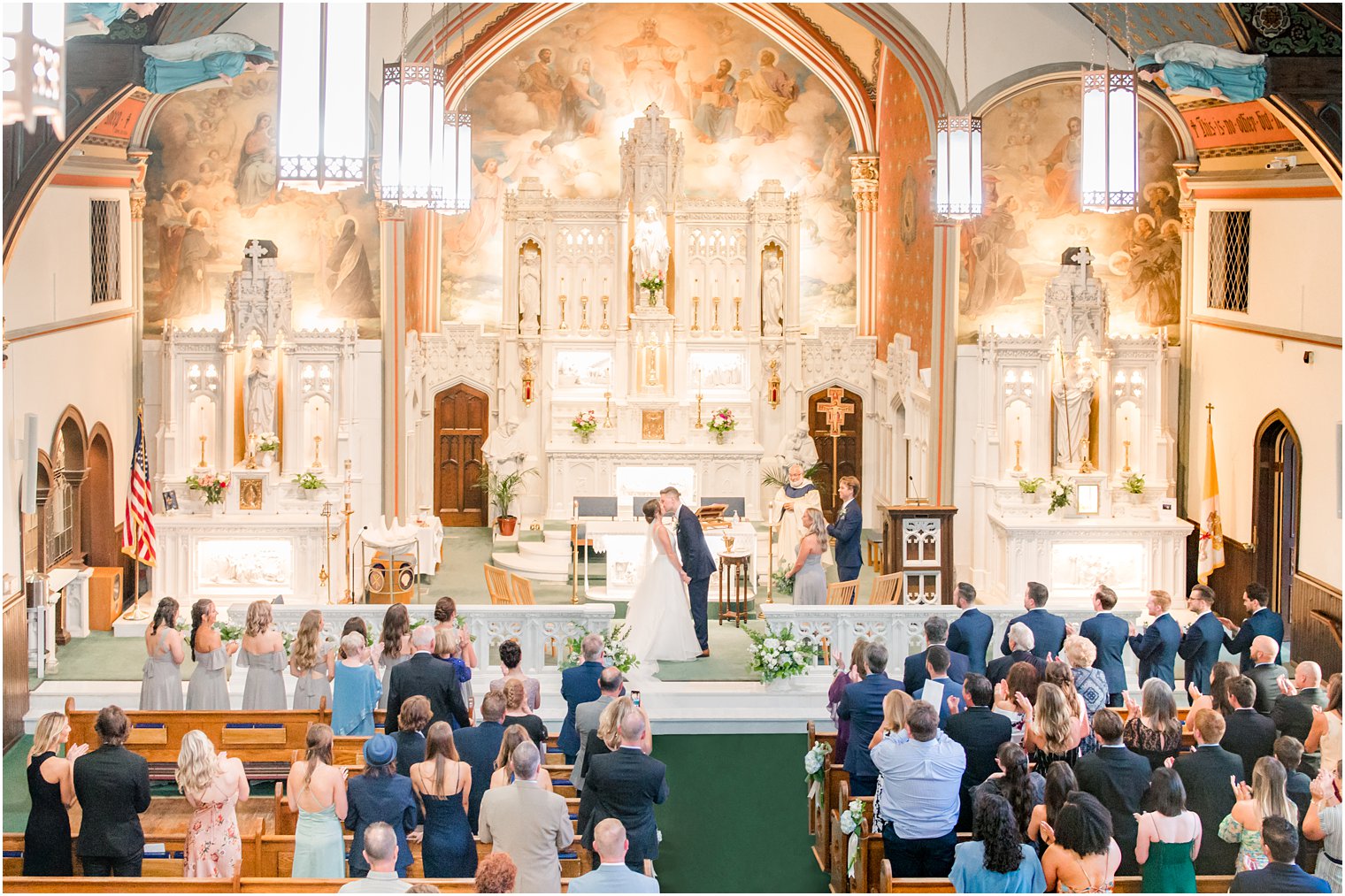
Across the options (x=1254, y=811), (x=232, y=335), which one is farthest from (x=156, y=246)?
(x=1254, y=811)

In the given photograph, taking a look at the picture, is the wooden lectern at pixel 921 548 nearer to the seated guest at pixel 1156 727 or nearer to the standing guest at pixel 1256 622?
the standing guest at pixel 1256 622

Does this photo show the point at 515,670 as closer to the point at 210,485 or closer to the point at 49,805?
the point at 49,805

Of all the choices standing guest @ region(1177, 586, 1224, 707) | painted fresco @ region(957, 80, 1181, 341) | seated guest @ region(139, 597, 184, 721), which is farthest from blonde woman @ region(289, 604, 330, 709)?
painted fresco @ region(957, 80, 1181, 341)

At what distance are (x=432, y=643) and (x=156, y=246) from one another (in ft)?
38.0

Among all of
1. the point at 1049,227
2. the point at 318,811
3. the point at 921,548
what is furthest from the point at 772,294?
the point at 318,811

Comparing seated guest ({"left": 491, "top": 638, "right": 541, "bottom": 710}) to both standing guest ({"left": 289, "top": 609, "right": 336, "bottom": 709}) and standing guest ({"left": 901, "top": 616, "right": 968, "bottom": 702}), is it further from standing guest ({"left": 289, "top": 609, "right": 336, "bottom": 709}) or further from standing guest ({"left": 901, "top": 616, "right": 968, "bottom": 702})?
standing guest ({"left": 901, "top": 616, "right": 968, "bottom": 702})

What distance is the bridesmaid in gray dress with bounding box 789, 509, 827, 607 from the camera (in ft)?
52.6

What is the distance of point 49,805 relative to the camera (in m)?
9.19

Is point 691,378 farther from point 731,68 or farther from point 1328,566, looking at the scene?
point 1328,566

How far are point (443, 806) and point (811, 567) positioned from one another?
25.5ft

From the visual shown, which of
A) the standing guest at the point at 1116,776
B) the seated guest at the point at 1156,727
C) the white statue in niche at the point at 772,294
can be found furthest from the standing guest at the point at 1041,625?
the white statue in niche at the point at 772,294

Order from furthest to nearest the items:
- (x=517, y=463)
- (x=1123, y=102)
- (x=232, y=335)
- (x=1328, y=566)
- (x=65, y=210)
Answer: (x=517, y=463) < (x=232, y=335) < (x=65, y=210) < (x=1328, y=566) < (x=1123, y=102)

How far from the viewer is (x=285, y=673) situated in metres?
15.9

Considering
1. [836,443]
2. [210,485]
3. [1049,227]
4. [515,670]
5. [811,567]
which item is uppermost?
[1049,227]
